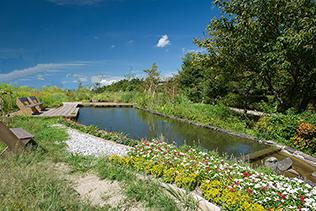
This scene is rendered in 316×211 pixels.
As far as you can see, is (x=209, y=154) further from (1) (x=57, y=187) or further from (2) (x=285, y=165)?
(1) (x=57, y=187)

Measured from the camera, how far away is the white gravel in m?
3.76

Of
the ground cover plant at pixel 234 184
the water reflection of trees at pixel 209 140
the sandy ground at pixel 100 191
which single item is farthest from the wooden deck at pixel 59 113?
the ground cover plant at pixel 234 184

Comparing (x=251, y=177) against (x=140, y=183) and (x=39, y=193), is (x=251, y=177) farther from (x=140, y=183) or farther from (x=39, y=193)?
(x=39, y=193)

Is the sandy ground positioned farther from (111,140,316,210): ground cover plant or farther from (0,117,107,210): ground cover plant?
(111,140,316,210): ground cover plant

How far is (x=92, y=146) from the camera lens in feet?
13.7

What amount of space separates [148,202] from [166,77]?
10979 mm

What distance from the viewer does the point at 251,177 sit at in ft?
7.34

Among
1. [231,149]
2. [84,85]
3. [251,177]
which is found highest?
[84,85]

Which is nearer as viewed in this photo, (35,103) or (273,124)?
(273,124)

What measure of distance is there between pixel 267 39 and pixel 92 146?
6721 millimetres

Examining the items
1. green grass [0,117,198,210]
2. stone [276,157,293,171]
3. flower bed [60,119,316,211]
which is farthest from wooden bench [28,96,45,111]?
stone [276,157,293,171]

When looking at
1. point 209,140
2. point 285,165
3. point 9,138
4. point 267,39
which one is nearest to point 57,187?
point 9,138

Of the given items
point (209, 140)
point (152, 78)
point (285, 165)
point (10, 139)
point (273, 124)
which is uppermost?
point (152, 78)

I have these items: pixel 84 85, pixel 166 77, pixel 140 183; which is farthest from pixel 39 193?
pixel 84 85
